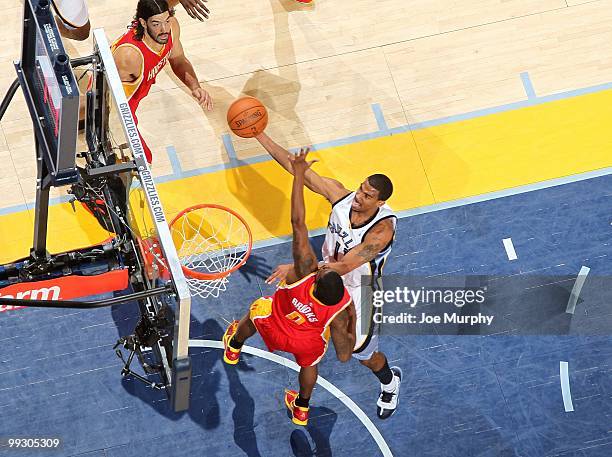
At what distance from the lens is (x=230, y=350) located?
9.10 m

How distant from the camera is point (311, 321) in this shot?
320 inches

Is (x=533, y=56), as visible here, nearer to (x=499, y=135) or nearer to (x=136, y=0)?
(x=499, y=135)

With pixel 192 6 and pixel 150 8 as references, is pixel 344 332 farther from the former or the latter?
pixel 192 6

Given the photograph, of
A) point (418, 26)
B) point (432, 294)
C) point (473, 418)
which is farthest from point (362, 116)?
point (473, 418)

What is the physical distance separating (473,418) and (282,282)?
8.18 feet

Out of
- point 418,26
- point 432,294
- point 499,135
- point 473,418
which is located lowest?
point 473,418

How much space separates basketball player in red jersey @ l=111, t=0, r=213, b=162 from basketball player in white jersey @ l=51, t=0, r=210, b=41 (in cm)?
54

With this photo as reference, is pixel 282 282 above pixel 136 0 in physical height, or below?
below

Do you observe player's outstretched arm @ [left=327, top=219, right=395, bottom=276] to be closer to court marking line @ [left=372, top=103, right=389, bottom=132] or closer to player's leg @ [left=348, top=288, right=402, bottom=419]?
player's leg @ [left=348, top=288, right=402, bottom=419]

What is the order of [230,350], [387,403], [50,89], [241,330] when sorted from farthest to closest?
[387,403]
[230,350]
[241,330]
[50,89]

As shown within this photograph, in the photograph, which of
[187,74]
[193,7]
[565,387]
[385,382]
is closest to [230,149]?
[187,74]

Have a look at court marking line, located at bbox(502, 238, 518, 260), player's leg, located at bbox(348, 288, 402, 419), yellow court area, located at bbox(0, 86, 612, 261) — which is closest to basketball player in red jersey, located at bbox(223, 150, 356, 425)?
player's leg, located at bbox(348, 288, 402, 419)

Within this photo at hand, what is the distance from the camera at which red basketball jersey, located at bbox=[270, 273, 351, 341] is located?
316 inches

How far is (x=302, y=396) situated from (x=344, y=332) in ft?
3.21
